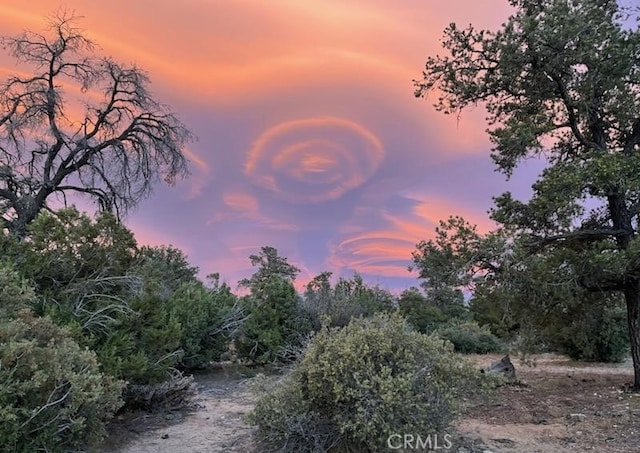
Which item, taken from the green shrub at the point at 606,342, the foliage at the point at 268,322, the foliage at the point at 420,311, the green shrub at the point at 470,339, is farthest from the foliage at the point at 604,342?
the foliage at the point at 268,322

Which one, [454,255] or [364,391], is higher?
[454,255]

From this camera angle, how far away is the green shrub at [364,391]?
420 cm

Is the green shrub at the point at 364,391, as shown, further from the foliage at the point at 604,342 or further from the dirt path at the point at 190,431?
the foliage at the point at 604,342

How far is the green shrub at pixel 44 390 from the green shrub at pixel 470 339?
1555 cm

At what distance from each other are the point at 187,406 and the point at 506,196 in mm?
7073

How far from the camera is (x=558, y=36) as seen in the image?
325 inches

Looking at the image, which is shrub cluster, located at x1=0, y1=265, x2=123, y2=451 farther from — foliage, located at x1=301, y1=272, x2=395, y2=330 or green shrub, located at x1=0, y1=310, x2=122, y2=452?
foliage, located at x1=301, y1=272, x2=395, y2=330

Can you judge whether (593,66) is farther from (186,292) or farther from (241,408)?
(186,292)

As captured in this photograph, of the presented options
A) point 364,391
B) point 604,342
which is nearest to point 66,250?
point 364,391

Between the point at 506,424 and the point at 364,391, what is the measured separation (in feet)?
11.9

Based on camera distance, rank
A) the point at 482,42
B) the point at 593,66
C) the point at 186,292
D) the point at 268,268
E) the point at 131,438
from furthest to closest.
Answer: the point at 268,268 → the point at 186,292 → the point at 482,42 → the point at 593,66 → the point at 131,438

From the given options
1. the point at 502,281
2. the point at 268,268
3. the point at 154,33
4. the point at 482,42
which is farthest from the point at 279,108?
the point at 268,268

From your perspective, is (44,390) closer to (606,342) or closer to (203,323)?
(203,323)

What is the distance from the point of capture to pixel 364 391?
4297 millimetres
